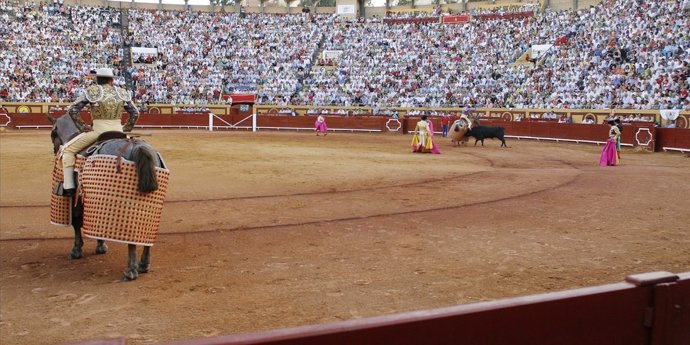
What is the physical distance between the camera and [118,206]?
193 inches

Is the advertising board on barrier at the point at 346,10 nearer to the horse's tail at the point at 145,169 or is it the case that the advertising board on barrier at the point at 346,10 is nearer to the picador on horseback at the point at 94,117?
the picador on horseback at the point at 94,117

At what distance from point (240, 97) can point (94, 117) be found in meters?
30.4

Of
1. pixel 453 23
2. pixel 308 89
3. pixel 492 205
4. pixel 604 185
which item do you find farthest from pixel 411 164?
pixel 453 23

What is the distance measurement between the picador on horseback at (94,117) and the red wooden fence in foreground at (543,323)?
4684mm

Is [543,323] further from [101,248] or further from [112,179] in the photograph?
[101,248]

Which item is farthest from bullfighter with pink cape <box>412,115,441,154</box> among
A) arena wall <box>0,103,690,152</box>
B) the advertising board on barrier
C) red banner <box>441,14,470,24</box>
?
the advertising board on barrier

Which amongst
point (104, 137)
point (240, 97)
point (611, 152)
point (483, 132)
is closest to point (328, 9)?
point (240, 97)

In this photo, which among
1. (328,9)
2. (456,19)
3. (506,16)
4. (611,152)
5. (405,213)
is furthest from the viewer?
(328,9)

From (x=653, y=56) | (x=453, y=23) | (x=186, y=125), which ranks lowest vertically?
(x=186, y=125)

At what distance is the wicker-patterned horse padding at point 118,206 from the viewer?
4879 millimetres

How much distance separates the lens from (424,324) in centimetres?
150

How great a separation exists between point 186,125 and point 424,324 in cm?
3143

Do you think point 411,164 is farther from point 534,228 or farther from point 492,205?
point 534,228

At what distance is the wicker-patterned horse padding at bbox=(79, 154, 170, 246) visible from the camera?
488 centimetres
